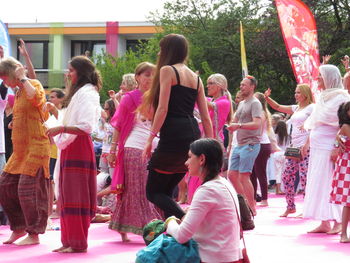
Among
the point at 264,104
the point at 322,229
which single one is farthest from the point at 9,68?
the point at 264,104

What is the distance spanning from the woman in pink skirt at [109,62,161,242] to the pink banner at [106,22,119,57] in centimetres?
4863

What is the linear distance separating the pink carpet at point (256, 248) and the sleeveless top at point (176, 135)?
98 cm

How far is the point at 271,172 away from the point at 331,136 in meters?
9.34

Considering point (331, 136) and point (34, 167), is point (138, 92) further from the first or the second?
point (331, 136)

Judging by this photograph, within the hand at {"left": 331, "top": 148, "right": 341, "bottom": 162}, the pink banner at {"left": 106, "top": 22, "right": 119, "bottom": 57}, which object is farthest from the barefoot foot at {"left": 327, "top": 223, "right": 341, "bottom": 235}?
the pink banner at {"left": 106, "top": 22, "right": 119, "bottom": 57}

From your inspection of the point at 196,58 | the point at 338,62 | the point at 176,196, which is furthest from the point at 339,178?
the point at 196,58

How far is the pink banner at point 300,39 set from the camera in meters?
13.7

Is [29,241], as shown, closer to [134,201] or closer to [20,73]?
[134,201]

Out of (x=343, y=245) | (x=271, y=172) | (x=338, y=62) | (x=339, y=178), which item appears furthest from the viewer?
(x=338, y=62)

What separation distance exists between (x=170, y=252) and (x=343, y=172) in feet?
13.2

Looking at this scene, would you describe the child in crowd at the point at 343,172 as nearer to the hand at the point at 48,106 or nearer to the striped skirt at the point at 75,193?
the striped skirt at the point at 75,193

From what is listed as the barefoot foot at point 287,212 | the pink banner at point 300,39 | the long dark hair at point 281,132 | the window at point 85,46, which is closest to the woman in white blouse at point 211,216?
the barefoot foot at point 287,212

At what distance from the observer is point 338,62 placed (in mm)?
35000

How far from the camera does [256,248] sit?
7.62 meters
